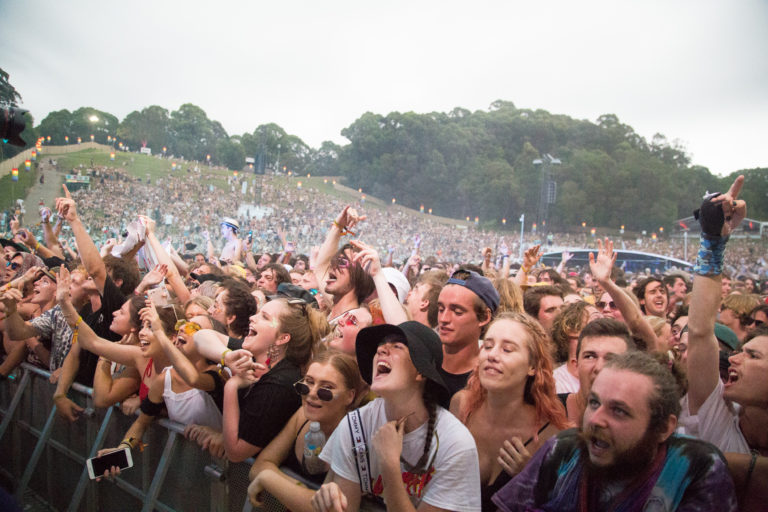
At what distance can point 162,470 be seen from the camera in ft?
9.25

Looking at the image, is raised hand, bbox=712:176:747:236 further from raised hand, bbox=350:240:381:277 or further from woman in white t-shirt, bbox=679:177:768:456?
raised hand, bbox=350:240:381:277

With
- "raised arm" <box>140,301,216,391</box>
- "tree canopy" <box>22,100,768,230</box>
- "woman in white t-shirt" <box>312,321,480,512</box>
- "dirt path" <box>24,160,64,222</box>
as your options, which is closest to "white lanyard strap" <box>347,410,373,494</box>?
"woman in white t-shirt" <box>312,321,480,512</box>

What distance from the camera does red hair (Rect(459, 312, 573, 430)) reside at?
6.93 feet

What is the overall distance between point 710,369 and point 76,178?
1288 inches

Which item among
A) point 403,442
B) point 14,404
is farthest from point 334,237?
point 14,404

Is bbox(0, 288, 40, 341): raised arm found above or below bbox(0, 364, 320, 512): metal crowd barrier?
above

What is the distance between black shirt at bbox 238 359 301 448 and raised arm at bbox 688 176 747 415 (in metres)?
1.76

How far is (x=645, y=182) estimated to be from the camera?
161 feet

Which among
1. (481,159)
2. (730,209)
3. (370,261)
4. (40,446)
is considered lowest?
(40,446)

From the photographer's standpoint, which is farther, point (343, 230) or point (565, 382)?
point (343, 230)

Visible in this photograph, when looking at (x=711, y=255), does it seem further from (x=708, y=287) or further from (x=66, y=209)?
(x=66, y=209)

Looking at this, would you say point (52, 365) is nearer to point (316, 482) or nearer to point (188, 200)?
point (316, 482)

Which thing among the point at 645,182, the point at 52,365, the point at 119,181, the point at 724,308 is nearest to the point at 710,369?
the point at 724,308

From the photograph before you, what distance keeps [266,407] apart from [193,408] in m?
0.67
